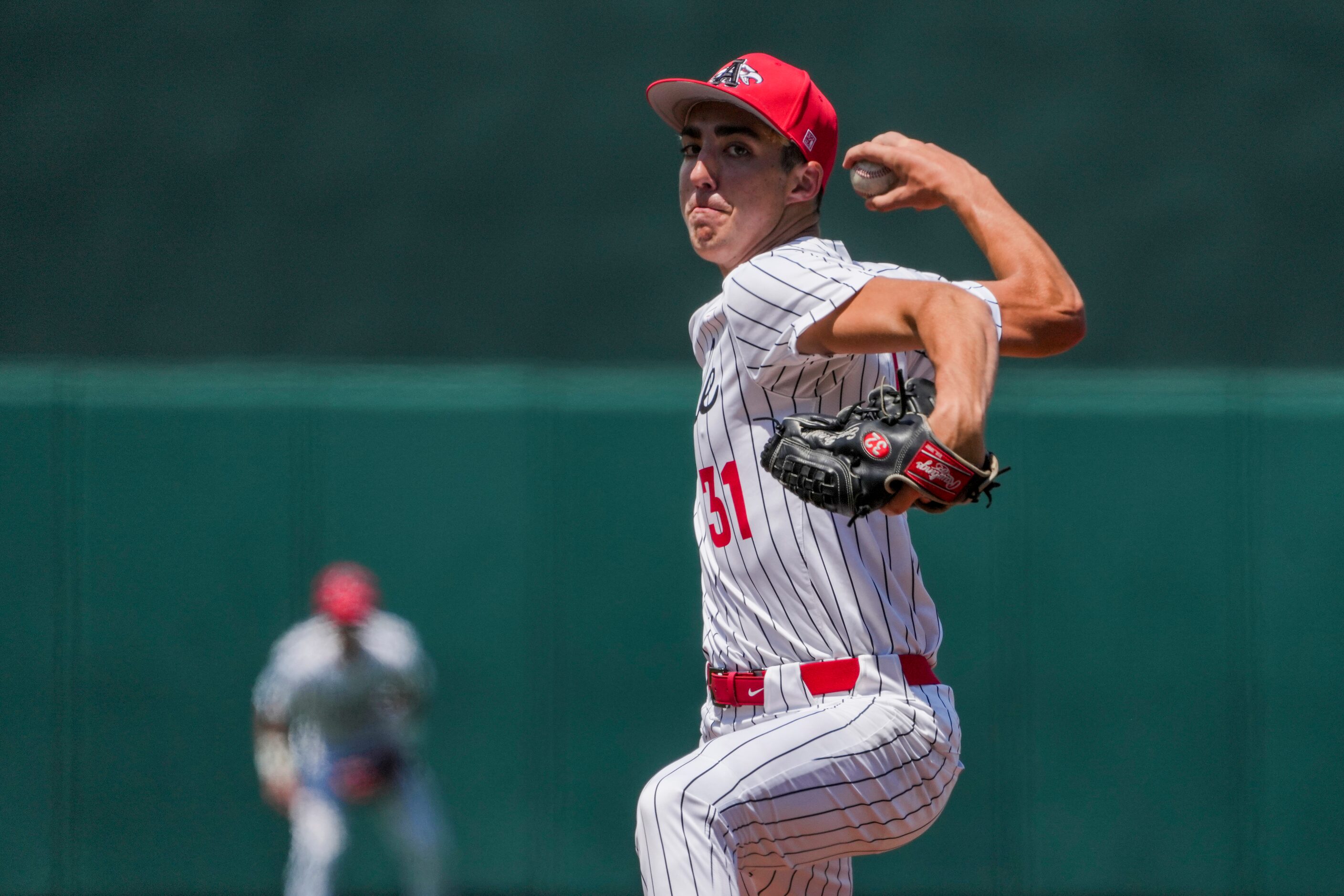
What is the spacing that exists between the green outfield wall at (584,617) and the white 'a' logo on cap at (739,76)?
401 cm

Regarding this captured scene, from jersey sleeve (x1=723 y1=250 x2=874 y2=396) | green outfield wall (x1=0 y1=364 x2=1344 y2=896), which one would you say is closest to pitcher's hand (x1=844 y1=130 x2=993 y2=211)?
jersey sleeve (x1=723 y1=250 x2=874 y2=396)

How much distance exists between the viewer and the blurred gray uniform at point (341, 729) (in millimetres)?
5258

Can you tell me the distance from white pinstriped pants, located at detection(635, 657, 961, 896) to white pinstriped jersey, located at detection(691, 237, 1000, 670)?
0.19 feet

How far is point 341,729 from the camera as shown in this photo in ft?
17.5

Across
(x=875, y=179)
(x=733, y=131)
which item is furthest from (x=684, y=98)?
(x=875, y=179)

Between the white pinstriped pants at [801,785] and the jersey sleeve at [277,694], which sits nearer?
the white pinstriped pants at [801,785]

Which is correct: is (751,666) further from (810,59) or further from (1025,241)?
(810,59)

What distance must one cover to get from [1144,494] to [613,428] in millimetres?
2431

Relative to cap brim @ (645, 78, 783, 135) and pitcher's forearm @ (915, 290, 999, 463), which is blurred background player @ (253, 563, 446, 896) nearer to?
cap brim @ (645, 78, 783, 135)

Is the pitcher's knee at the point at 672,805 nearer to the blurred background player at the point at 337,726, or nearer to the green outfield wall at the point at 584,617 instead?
the blurred background player at the point at 337,726

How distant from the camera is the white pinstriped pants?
1.75 meters

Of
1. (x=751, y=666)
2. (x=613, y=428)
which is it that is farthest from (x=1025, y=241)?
(x=613, y=428)

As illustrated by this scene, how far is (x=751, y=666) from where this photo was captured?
1964 millimetres

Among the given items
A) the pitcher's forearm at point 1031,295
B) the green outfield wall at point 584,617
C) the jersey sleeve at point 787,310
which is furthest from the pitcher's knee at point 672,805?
the green outfield wall at point 584,617
